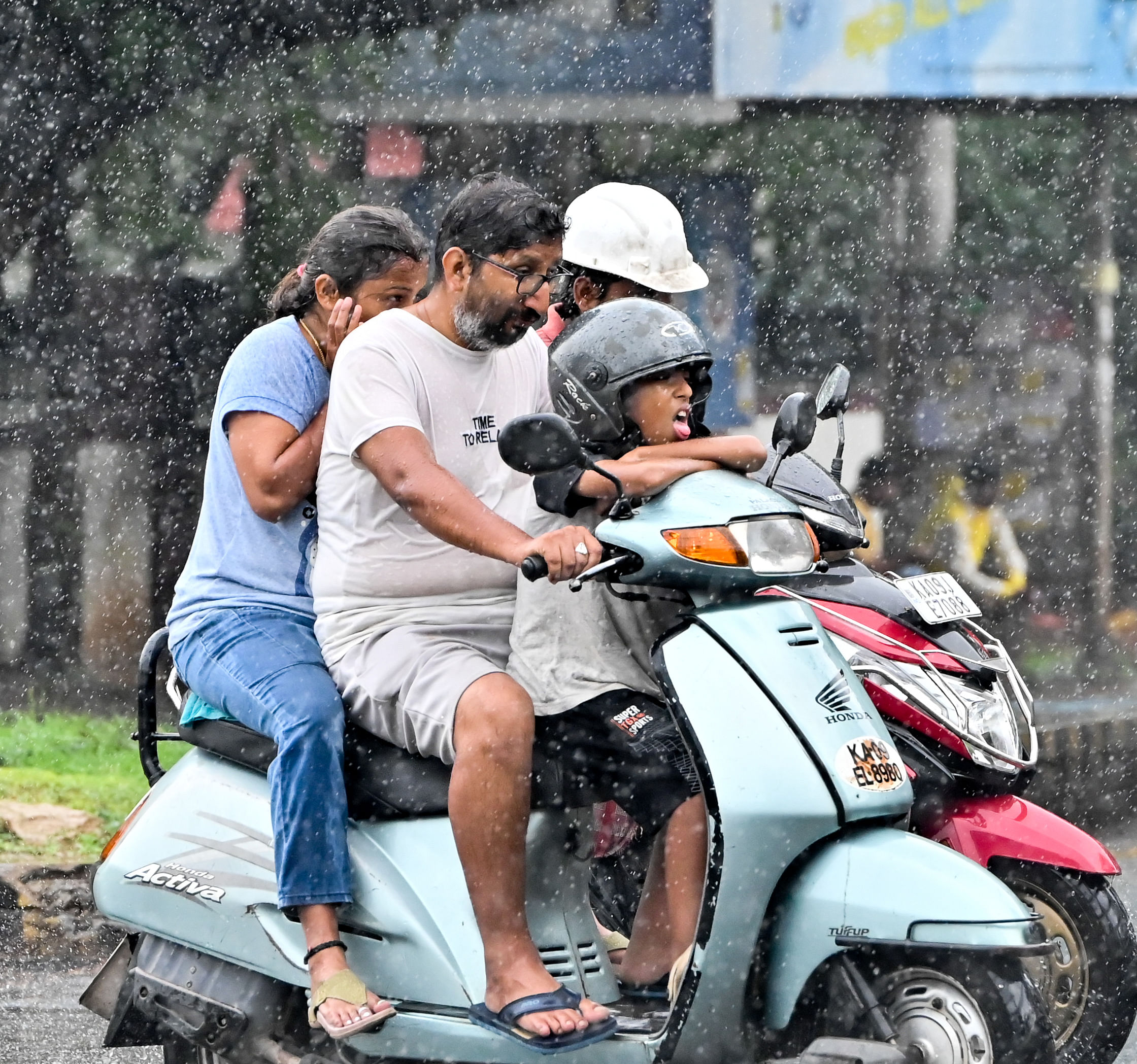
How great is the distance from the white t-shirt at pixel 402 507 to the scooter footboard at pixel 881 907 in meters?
0.89

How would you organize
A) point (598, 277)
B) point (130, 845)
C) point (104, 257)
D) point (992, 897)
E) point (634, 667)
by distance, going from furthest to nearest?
point (104, 257) < point (598, 277) < point (130, 845) < point (634, 667) < point (992, 897)

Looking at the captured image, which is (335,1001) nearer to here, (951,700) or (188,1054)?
(188,1054)

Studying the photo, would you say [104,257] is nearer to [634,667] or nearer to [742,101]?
[742,101]

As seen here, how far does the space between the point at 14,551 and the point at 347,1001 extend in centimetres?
600

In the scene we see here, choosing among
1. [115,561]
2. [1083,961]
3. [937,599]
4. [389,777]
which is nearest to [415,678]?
[389,777]

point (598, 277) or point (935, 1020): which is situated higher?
point (598, 277)

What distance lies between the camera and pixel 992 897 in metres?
2.91

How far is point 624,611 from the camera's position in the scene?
3.41m

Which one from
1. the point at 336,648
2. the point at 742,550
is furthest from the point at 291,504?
the point at 742,550

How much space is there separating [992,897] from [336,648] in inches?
53.3

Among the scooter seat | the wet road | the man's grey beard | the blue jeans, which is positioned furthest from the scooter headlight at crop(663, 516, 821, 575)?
the wet road

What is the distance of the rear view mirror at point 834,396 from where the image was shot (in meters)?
Answer: 3.96

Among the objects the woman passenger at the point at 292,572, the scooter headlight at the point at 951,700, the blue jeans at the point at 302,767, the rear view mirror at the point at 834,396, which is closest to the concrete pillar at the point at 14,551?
the woman passenger at the point at 292,572

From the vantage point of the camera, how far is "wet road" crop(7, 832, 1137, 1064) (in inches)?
183
